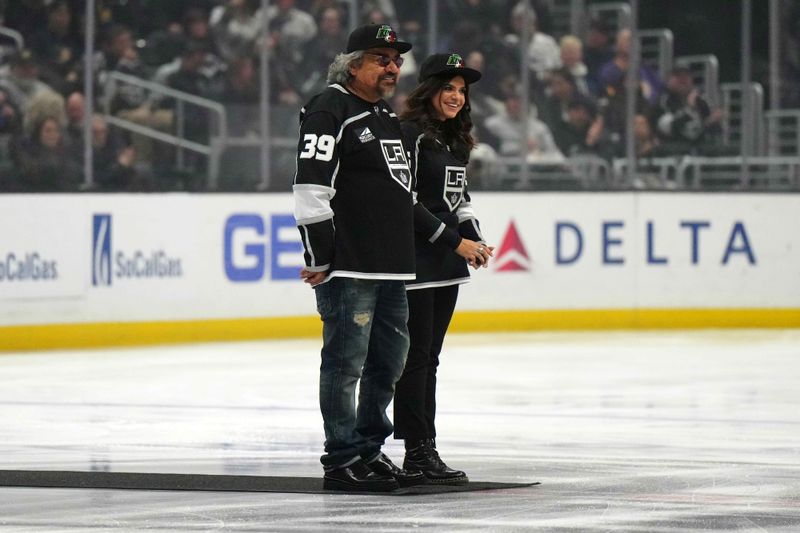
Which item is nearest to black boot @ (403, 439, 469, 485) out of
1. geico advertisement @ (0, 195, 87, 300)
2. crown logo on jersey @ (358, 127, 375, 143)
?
crown logo on jersey @ (358, 127, 375, 143)

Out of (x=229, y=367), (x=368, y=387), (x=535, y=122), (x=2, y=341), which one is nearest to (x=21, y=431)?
(x=368, y=387)

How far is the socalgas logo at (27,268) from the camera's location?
443 inches

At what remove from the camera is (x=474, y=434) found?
7324 mm

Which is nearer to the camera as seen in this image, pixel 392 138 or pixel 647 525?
pixel 647 525

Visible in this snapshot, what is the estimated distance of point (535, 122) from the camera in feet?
46.5

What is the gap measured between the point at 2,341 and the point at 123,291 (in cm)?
Result: 97

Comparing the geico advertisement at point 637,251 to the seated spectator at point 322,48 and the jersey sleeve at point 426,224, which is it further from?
the jersey sleeve at point 426,224

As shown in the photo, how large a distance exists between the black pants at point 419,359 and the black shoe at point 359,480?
0.76ft

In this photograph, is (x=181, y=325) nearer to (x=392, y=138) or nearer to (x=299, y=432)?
(x=299, y=432)

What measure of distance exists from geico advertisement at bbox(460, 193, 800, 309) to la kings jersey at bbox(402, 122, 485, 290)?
24.2 feet

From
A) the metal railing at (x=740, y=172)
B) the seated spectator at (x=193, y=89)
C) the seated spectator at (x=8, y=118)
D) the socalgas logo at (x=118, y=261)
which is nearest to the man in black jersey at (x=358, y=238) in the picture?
the socalgas logo at (x=118, y=261)

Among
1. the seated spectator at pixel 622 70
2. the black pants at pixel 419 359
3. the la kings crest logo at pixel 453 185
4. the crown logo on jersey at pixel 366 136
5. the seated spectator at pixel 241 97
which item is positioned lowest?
the black pants at pixel 419 359

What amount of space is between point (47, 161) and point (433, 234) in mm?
6910

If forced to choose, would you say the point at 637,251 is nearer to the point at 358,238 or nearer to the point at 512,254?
the point at 512,254
